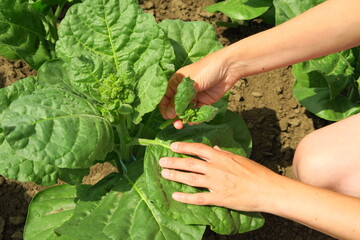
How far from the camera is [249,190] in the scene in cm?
205

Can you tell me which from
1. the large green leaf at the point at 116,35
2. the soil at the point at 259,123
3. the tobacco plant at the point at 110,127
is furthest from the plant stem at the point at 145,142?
the soil at the point at 259,123

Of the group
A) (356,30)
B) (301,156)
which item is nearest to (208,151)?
(301,156)

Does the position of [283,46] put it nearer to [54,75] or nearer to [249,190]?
[249,190]

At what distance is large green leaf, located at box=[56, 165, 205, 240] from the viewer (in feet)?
6.59

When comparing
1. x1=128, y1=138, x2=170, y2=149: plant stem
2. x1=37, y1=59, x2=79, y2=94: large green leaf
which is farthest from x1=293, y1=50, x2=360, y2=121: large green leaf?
x1=37, y1=59, x2=79, y2=94: large green leaf

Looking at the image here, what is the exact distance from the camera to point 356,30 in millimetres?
2105

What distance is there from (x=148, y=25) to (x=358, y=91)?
184 cm

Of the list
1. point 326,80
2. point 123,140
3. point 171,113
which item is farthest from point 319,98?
point 123,140

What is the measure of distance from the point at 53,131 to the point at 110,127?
12.6 inches

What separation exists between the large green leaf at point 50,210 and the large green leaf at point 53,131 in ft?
2.52

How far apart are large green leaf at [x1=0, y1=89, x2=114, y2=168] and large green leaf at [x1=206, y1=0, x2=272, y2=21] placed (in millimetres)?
1744

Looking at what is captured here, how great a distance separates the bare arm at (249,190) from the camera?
1.92 m

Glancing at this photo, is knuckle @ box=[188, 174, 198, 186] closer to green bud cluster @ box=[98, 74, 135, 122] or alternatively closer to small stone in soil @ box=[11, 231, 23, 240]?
green bud cluster @ box=[98, 74, 135, 122]

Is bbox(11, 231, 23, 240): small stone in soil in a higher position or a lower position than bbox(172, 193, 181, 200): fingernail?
lower
